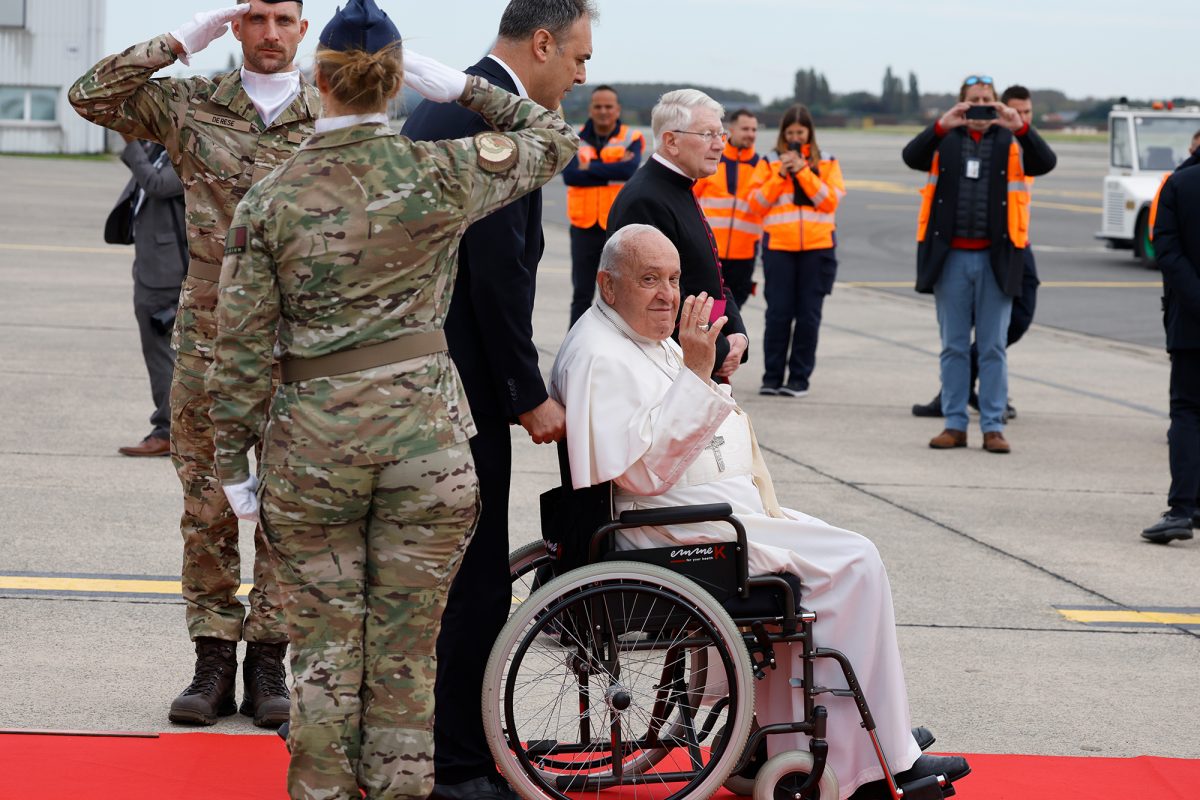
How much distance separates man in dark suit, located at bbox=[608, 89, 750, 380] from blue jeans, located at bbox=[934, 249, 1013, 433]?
11.7 feet

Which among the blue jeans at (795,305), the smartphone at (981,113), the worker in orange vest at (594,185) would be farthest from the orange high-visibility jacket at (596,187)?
the smartphone at (981,113)

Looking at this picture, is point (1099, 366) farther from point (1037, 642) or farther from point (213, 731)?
point (213, 731)

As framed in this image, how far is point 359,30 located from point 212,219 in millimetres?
1343

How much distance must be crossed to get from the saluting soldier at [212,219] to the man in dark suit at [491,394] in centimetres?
71

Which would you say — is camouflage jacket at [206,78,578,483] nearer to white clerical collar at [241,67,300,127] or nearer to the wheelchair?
the wheelchair

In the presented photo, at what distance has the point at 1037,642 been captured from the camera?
526 centimetres

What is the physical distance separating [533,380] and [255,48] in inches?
52.7

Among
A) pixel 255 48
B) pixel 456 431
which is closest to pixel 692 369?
pixel 456 431

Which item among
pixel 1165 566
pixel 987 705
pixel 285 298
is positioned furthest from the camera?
pixel 1165 566

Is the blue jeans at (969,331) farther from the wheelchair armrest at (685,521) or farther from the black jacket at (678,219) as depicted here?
the wheelchair armrest at (685,521)

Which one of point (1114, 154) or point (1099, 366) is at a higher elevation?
point (1114, 154)

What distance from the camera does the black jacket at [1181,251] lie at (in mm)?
6617

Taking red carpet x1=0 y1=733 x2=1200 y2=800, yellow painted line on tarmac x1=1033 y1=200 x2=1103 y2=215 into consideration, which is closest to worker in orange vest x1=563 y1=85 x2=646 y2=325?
red carpet x1=0 y1=733 x2=1200 y2=800

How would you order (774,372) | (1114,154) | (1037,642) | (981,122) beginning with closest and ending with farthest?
(1037,642) < (981,122) < (774,372) < (1114,154)
